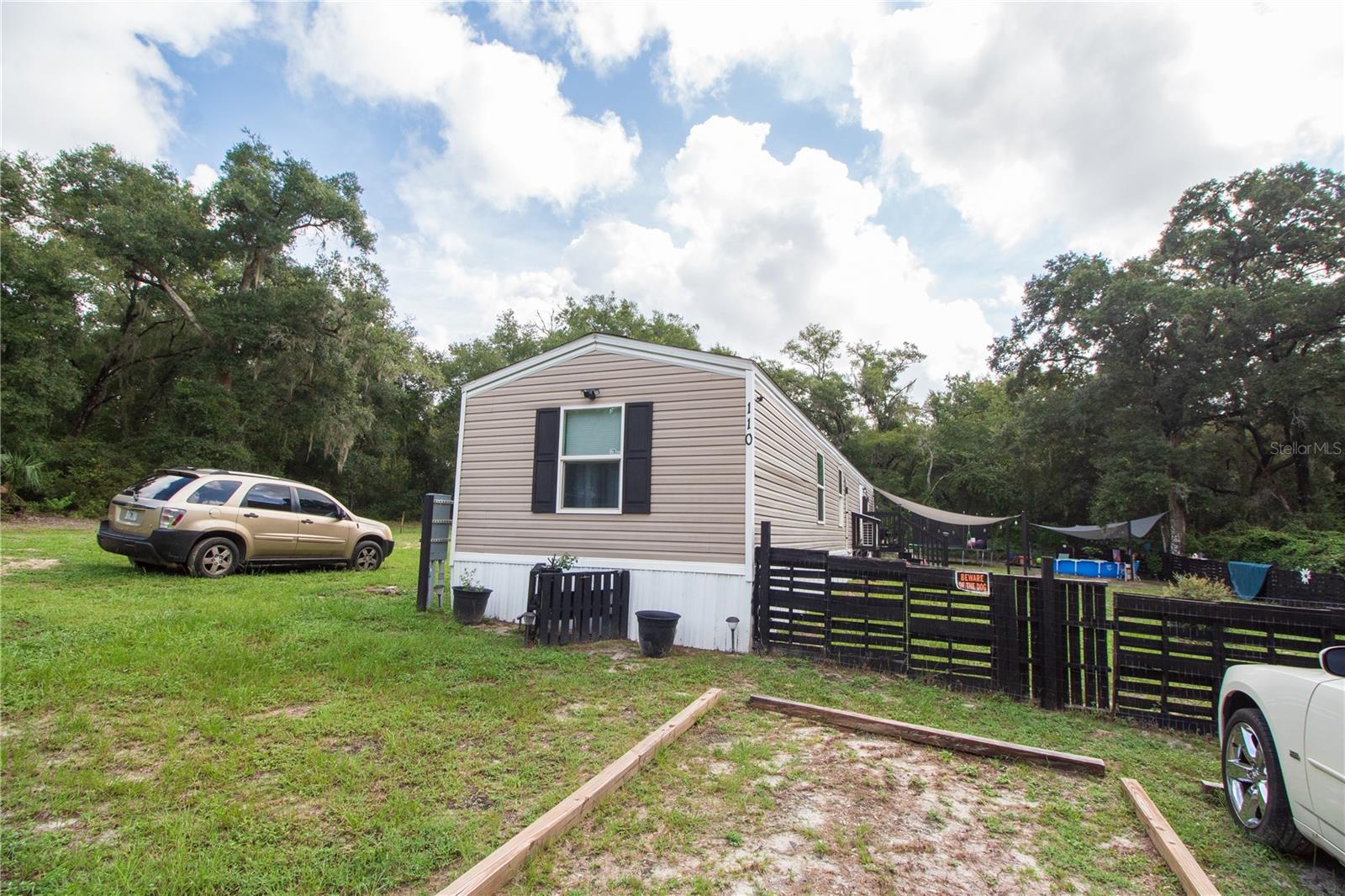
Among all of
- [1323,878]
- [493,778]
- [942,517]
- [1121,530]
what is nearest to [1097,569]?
[1121,530]

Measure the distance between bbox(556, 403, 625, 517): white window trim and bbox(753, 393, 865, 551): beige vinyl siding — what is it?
5.06ft

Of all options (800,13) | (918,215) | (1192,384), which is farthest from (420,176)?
(1192,384)

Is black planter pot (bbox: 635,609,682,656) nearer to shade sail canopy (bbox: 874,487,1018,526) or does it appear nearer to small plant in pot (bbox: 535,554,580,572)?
small plant in pot (bbox: 535,554,580,572)

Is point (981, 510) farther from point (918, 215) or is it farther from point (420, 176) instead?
point (420, 176)

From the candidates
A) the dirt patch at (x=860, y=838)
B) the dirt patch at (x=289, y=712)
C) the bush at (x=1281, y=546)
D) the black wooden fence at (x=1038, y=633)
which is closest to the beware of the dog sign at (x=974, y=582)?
the black wooden fence at (x=1038, y=633)

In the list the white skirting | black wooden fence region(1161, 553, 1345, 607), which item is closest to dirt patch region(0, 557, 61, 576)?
the white skirting

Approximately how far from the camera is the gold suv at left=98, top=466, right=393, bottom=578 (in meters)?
7.28

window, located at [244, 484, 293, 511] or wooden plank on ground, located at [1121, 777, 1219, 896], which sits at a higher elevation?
window, located at [244, 484, 293, 511]

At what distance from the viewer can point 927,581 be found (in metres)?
4.96

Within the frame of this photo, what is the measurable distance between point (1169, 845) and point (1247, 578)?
46.3ft

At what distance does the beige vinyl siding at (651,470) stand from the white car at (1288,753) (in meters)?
3.88

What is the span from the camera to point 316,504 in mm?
9133

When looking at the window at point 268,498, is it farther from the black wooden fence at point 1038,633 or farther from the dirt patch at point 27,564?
the black wooden fence at point 1038,633

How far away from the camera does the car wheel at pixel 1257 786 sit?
2.38 metres
